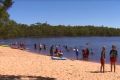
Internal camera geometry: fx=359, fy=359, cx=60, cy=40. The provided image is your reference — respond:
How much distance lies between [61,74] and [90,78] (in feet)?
6.16

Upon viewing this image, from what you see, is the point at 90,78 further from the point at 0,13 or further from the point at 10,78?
the point at 0,13

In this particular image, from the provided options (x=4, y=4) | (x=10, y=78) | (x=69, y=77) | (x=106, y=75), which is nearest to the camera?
(x=4, y=4)

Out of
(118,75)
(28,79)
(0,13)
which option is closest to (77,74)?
(118,75)

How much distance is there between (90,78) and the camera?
1891 cm

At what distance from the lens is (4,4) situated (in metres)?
15.3

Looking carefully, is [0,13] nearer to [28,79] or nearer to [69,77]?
[28,79]

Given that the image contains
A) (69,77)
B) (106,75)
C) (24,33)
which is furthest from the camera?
(24,33)

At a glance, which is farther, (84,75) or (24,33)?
(24,33)

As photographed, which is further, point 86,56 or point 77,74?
point 86,56

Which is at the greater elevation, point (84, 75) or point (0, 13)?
point (0, 13)

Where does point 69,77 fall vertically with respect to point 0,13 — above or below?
below

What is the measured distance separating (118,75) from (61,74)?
10.6ft

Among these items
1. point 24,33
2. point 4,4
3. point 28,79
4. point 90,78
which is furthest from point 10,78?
point 24,33

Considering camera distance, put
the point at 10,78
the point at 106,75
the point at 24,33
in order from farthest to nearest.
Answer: the point at 24,33 → the point at 106,75 → the point at 10,78
